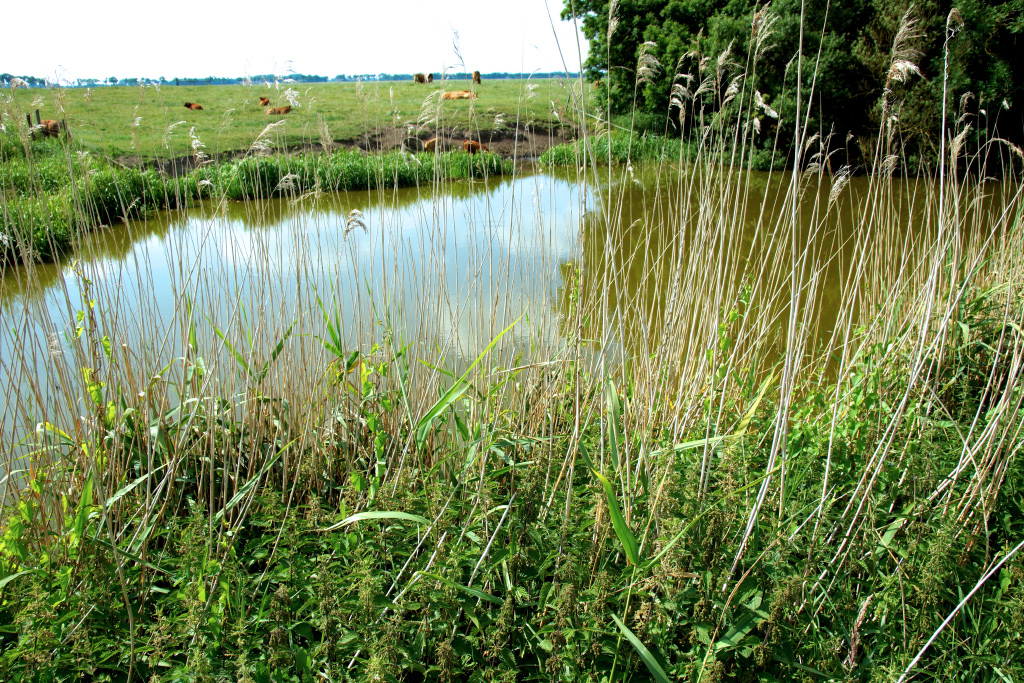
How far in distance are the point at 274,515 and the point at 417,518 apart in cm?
46

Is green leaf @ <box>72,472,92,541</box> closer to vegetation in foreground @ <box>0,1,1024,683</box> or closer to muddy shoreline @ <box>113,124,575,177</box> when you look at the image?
vegetation in foreground @ <box>0,1,1024,683</box>

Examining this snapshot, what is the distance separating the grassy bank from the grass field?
0.14 metres

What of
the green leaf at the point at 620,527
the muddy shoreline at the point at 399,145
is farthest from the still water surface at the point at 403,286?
the green leaf at the point at 620,527

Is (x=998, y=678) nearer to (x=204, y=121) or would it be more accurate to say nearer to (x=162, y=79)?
(x=162, y=79)

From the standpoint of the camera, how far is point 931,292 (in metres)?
1.29

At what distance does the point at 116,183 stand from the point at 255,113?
10.3 metres

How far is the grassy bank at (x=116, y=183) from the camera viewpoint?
160 centimetres

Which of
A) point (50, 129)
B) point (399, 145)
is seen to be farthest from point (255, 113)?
point (50, 129)

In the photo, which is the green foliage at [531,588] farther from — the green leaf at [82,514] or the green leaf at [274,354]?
the green leaf at [274,354]

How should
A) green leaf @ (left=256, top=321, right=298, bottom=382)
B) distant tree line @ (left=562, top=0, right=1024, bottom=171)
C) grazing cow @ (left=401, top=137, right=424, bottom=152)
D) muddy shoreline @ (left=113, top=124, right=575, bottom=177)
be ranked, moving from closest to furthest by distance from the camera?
green leaf @ (left=256, top=321, right=298, bottom=382) < muddy shoreline @ (left=113, top=124, right=575, bottom=177) < grazing cow @ (left=401, top=137, right=424, bottom=152) < distant tree line @ (left=562, top=0, right=1024, bottom=171)

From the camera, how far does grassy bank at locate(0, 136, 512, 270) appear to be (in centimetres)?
160

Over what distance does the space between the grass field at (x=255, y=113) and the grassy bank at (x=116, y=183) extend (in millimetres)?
136

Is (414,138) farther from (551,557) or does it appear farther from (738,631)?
(738,631)

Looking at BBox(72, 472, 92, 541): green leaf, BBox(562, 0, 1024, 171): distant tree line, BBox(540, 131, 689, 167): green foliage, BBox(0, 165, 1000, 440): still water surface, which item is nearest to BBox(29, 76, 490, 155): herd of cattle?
BBox(0, 165, 1000, 440): still water surface
